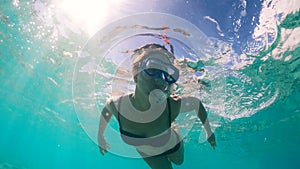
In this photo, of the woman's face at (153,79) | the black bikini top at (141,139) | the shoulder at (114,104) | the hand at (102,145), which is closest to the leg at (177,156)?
the black bikini top at (141,139)

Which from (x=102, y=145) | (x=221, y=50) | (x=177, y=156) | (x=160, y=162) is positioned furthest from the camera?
(x=221, y=50)

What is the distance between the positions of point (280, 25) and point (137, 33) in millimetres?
5893

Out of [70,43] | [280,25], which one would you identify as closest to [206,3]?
[280,25]

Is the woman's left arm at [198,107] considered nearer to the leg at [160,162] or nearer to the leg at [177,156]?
the leg at [177,156]

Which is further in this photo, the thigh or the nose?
the thigh

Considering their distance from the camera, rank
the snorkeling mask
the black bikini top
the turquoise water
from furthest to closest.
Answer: the turquoise water, the black bikini top, the snorkeling mask

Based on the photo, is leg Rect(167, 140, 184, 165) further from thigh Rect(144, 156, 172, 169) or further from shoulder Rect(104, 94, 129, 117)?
shoulder Rect(104, 94, 129, 117)

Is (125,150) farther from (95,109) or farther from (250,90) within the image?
(95,109)

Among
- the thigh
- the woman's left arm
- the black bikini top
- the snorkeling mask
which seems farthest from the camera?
the thigh

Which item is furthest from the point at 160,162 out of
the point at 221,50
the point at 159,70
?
the point at 221,50

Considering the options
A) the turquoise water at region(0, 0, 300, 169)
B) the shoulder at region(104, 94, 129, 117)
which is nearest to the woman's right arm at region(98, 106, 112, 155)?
the shoulder at region(104, 94, 129, 117)

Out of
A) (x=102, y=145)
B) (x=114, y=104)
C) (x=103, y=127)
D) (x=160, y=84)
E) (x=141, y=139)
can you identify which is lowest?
(x=141, y=139)

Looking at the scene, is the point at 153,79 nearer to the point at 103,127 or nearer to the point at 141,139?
the point at 141,139

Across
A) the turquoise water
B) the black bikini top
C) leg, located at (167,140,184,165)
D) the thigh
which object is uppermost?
the turquoise water
